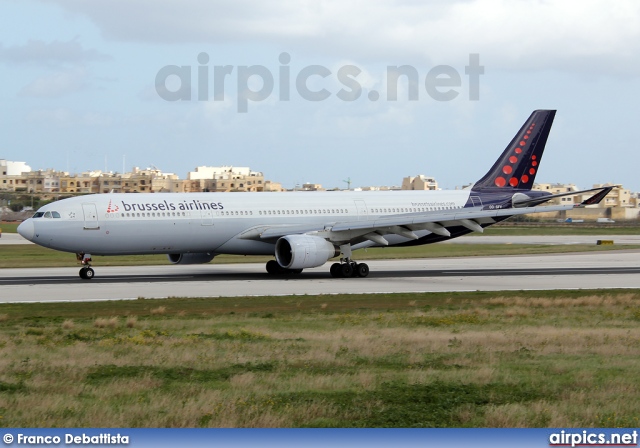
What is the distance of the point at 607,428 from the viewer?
12352 mm

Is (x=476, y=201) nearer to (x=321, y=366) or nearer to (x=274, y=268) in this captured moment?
(x=274, y=268)

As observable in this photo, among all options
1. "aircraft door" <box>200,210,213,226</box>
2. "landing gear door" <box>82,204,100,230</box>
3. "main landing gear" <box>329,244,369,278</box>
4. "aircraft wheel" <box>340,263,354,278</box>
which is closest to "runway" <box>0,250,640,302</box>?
"main landing gear" <box>329,244,369,278</box>

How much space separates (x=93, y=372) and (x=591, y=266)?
3847 centimetres

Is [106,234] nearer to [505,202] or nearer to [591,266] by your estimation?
[505,202]

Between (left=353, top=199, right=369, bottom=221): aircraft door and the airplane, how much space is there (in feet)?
0.17

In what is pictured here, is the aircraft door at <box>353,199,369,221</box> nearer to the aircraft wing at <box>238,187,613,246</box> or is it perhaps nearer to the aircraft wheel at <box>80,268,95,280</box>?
the aircraft wing at <box>238,187,613,246</box>

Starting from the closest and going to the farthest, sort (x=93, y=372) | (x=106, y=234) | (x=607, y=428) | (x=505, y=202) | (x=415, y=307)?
(x=607, y=428) < (x=93, y=372) < (x=415, y=307) < (x=106, y=234) < (x=505, y=202)

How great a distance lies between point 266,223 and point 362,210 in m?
5.38

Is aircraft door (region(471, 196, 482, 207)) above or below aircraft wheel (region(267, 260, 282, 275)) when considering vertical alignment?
above

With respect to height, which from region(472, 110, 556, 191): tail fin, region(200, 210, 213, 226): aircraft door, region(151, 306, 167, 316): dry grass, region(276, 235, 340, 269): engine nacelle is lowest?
region(151, 306, 167, 316): dry grass

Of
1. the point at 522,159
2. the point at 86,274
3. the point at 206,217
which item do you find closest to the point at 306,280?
the point at 206,217

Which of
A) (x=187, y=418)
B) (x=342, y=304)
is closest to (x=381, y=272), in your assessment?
(x=342, y=304)

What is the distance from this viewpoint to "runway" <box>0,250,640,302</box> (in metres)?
35.4

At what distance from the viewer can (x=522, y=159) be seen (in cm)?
5125
